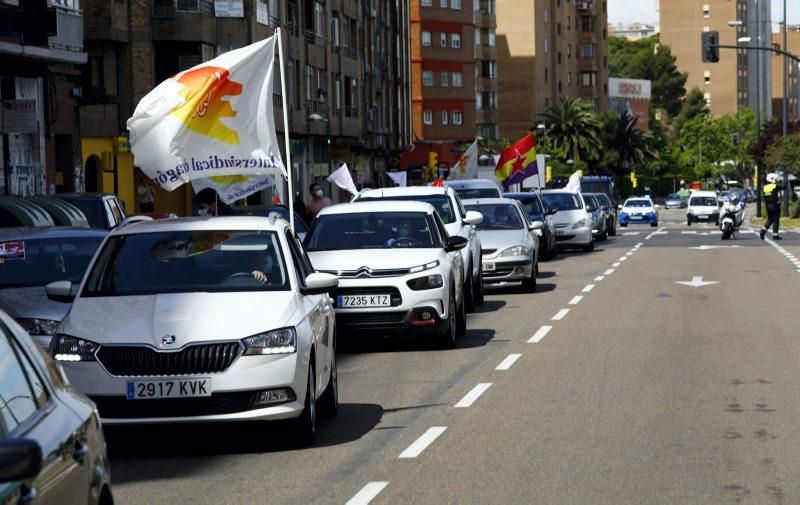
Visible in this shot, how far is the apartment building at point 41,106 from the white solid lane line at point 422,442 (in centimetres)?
2049

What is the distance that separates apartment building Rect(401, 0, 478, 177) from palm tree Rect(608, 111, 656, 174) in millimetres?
24864

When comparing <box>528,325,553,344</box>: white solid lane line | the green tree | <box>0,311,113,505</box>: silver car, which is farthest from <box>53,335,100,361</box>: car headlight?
the green tree

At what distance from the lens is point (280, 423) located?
1083 centimetres

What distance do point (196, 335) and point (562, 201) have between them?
35760mm

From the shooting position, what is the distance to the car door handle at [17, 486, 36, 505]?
457 cm

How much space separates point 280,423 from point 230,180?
8282 millimetres

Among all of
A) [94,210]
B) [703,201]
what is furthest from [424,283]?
[703,201]

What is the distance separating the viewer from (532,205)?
132ft

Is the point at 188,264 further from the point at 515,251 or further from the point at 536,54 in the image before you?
the point at 536,54

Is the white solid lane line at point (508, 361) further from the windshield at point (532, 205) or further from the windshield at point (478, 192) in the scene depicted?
the windshield at point (532, 205)

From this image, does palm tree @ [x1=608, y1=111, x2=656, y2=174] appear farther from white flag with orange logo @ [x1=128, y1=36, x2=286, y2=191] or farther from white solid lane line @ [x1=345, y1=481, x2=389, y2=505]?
white solid lane line @ [x1=345, y1=481, x2=389, y2=505]

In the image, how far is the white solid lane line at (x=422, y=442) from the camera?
10383 millimetres

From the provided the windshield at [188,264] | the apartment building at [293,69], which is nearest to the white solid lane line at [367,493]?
the windshield at [188,264]

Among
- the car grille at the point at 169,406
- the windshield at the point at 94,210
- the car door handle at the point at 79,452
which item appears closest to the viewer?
the car door handle at the point at 79,452
